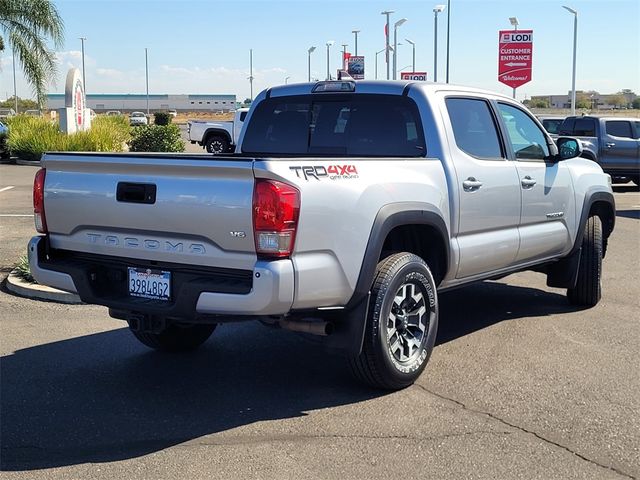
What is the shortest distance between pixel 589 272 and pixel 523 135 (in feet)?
5.31

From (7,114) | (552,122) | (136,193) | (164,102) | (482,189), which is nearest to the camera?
(136,193)

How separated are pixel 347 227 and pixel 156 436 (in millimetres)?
1644

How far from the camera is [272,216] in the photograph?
14.2 ft

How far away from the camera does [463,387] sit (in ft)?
17.7

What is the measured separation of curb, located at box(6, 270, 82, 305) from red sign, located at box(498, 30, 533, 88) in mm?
22876

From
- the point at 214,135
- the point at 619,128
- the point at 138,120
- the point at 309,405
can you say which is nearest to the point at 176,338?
the point at 309,405

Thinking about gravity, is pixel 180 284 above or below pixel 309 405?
above

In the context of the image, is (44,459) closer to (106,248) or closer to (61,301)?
(106,248)

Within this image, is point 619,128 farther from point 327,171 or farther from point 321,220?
point 321,220

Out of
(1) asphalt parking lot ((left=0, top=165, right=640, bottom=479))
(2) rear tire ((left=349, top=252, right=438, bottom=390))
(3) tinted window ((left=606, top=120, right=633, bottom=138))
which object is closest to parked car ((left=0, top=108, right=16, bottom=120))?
(3) tinted window ((left=606, top=120, right=633, bottom=138))

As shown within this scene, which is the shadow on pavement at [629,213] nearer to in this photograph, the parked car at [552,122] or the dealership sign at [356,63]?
the parked car at [552,122]

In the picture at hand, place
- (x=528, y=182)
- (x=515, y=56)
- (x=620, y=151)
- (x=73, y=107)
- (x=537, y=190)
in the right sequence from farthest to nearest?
(x=515, y=56) → (x=73, y=107) → (x=620, y=151) → (x=537, y=190) → (x=528, y=182)

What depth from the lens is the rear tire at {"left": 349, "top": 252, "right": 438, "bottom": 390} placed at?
500 cm

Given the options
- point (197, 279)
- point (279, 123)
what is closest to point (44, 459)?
point (197, 279)
